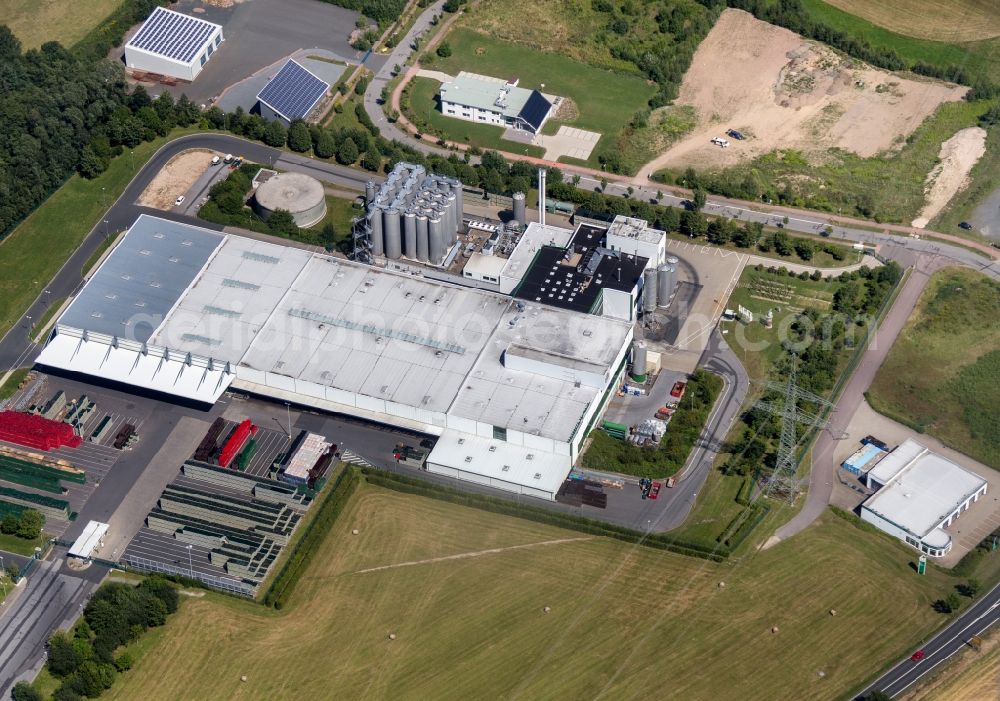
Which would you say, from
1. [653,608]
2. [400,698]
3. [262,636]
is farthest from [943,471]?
[262,636]

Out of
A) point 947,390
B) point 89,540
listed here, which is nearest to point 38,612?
point 89,540

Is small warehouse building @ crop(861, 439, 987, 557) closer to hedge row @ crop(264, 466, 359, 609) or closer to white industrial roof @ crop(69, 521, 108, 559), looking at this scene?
hedge row @ crop(264, 466, 359, 609)

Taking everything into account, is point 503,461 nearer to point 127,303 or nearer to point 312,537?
point 312,537

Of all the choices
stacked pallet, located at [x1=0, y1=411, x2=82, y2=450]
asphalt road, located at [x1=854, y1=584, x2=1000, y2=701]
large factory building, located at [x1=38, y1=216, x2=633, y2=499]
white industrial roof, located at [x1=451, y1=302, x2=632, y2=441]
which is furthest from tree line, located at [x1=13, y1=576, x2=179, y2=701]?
asphalt road, located at [x1=854, y1=584, x2=1000, y2=701]

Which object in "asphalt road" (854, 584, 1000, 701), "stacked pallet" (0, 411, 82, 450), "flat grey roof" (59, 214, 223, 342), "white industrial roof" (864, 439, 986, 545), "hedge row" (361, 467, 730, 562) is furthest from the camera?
"flat grey roof" (59, 214, 223, 342)

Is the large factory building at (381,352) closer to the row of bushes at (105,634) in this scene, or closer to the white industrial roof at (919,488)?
the row of bushes at (105,634)

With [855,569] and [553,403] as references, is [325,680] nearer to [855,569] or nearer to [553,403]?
[553,403]

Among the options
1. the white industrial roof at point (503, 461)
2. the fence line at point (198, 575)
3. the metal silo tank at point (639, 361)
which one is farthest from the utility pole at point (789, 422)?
the fence line at point (198, 575)
